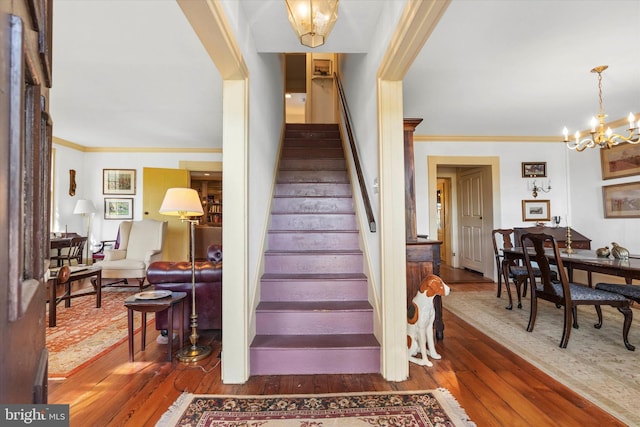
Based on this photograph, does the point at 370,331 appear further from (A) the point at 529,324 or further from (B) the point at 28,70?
(B) the point at 28,70

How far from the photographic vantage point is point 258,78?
270cm

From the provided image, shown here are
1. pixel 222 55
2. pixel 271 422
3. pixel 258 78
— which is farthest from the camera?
pixel 258 78

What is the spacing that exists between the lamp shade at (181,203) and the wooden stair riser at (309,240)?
833 millimetres

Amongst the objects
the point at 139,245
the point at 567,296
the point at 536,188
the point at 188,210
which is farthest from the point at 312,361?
the point at 536,188

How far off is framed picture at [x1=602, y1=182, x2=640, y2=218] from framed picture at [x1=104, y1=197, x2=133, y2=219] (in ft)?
27.1

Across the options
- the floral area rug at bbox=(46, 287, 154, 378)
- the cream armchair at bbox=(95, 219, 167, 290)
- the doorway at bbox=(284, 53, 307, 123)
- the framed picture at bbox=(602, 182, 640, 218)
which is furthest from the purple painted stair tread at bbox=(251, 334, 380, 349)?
the doorway at bbox=(284, 53, 307, 123)

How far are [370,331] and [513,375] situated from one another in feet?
3.33

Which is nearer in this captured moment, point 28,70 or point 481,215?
point 28,70

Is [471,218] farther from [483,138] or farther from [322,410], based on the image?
[322,410]

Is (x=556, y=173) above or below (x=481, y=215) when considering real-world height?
above

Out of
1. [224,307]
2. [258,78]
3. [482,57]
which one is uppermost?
[482,57]

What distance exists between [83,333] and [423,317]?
3.12 m

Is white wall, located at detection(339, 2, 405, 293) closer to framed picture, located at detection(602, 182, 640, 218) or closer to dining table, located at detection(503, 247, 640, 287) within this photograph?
dining table, located at detection(503, 247, 640, 287)

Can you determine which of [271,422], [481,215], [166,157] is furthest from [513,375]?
[166,157]
